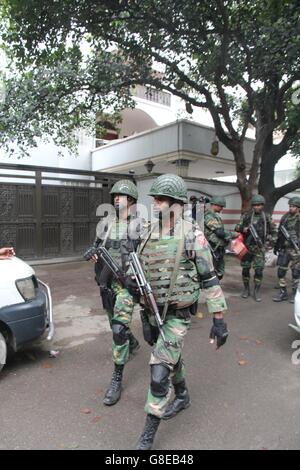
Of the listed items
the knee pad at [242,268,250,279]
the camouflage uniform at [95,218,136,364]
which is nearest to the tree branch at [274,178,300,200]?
the knee pad at [242,268,250,279]

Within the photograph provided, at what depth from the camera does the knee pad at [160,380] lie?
232cm

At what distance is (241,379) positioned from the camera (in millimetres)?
3389

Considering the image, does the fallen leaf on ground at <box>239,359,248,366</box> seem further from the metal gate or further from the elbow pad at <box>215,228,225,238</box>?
the metal gate

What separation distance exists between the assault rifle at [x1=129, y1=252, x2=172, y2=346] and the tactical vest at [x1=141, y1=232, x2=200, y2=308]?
2.6 inches

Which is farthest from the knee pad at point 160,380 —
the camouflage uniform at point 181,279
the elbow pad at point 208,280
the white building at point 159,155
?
the white building at point 159,155

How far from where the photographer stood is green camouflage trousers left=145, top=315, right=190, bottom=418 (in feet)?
7.57

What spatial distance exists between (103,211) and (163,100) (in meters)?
9.55

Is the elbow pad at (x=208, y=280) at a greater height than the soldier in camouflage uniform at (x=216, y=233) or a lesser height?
lesser

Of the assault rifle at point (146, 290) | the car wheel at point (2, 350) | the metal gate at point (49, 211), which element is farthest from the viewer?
the metal gate at point (49, 211)

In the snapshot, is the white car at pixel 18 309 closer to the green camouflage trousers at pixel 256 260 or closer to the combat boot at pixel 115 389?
the combat boot at pixel 115 389

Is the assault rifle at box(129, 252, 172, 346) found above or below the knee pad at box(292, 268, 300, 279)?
above

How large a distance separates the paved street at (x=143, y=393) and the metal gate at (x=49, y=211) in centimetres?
433

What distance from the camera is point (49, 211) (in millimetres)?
9172

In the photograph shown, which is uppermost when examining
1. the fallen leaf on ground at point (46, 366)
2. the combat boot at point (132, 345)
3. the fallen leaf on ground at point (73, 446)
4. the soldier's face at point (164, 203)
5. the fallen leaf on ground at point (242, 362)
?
the soldier's face at point (164, 203)
